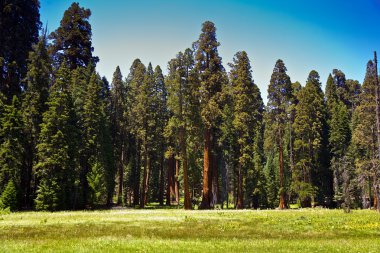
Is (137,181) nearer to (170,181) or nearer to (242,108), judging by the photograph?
(170,181)

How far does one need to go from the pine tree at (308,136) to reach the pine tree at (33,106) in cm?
3514

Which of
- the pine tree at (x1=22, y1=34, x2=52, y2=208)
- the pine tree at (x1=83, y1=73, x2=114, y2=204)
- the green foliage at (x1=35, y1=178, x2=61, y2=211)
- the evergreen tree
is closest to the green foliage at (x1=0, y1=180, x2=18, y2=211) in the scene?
the green foliage at (x1=35, y1=178, x2=61, y2=211)

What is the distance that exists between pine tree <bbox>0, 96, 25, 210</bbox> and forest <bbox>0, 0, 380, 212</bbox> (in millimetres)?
117

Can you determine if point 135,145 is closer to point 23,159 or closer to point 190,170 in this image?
point 190,170

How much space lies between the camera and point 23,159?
152ft

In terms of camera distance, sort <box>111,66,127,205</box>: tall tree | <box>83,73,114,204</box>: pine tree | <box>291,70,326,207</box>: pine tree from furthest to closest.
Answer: <box>111,66,127,205</box>: tall tree
<box>291,70,326,207</box>: pine tree
<box>83,73,114,204</box>: pine tree

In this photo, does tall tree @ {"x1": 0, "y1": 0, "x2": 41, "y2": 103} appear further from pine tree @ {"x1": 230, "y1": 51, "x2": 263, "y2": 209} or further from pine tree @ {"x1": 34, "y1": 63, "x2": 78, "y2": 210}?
pine tree @ {"x1": 230, "y1": 51, "x2": 263, "y2": 209}

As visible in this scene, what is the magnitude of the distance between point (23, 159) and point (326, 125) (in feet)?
153

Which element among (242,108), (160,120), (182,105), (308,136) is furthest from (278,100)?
(160,120)

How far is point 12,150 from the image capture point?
43.6 meters

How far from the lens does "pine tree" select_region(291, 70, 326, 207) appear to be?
5606 centimetres

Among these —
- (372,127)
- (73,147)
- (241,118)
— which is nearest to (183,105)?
(241,118)

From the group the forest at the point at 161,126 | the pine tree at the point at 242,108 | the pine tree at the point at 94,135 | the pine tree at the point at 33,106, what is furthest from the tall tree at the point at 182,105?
the pine tree at the point at 33,106

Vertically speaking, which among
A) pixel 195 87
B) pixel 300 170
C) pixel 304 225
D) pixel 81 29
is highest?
pixel 81 29
